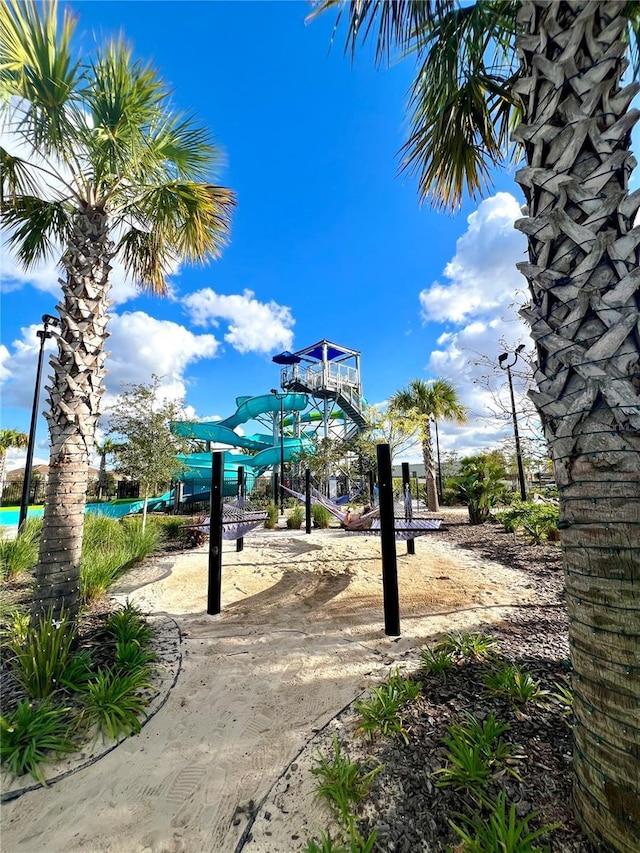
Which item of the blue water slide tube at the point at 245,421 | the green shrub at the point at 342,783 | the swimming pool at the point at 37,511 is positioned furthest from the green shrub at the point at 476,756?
the blue water slide tube at the point at 245,421

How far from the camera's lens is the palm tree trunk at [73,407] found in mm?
3068

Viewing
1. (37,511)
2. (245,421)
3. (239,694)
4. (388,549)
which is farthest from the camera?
(245,421)

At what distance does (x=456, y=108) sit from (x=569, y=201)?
234 centimetres

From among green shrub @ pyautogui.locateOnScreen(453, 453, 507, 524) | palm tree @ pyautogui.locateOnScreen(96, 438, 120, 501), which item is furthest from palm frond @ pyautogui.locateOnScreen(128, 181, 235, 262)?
palm tree @ pyautogui.locateOnScreen(96, 438, 120, 501)

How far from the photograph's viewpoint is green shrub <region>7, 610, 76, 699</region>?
2561mm

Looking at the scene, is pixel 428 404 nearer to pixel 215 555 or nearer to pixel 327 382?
pixel 327 382

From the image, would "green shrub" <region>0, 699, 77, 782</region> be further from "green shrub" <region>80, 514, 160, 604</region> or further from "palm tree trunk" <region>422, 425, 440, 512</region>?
"palm tree trunk" <region>422, 425, 440, 512</region>

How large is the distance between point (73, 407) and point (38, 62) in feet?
9.23

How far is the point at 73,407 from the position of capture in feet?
10.8

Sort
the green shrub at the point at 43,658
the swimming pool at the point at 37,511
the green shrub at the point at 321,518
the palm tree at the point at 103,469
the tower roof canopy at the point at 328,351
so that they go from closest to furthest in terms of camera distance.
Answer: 1. the green shrub at the point at 43,658
2. the green shrub at the point at 321,518
3. the swimming pool at the point at 37,511
4. the tower roof canopy at the point at 328,351
5. the palm tree at the point at 103,469

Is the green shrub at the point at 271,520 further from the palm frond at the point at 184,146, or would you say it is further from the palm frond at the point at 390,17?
the palm frond at the point at 390,17

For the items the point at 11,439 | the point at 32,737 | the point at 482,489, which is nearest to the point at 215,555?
the point at 32,737

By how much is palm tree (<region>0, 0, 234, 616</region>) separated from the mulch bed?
282cm

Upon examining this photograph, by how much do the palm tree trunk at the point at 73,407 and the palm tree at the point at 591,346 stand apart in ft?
11.8
